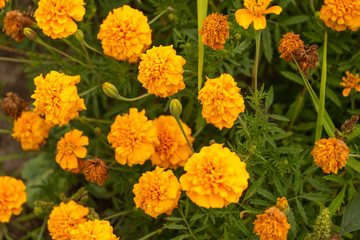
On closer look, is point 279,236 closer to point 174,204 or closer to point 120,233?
point 174,204

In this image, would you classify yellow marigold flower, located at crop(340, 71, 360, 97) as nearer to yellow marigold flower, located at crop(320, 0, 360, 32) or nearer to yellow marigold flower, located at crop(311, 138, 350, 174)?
yellow marigold flower, located at crop(320, 0, 360, 32)

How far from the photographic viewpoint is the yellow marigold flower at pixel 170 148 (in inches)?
70.9

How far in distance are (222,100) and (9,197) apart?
46.2 inches

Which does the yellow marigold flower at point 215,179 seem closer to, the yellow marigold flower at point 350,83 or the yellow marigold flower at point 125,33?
the yellow marigold flower at point 125,33

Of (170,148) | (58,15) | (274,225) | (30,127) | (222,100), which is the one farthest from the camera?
(30,127)

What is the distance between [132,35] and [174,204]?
0.74 m

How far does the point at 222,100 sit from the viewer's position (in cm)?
144

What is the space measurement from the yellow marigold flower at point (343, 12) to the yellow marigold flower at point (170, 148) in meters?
0.81

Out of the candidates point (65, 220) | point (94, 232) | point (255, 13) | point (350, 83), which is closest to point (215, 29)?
point (255, 13)

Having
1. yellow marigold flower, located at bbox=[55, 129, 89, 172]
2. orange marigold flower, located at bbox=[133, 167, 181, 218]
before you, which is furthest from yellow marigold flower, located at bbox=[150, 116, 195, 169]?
yellow marigold flower, located at bbox=[55, 129, 89, 172]

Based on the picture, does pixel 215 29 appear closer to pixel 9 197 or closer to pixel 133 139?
pixel 133 139

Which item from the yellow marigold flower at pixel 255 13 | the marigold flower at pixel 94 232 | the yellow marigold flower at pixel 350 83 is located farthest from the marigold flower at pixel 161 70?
the yellow marigold flower at pixel 350 83

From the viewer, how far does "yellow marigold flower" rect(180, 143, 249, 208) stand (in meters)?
1.34

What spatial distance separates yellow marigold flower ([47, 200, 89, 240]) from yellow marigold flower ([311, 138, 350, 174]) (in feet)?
3.39
